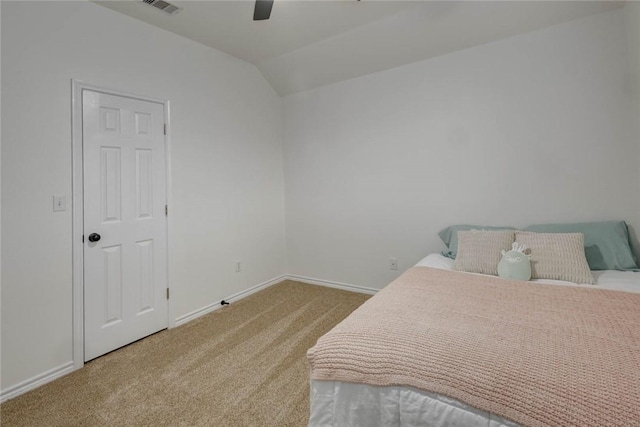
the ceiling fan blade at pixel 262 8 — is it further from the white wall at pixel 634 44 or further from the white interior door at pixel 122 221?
the white wall at pixel 634 44

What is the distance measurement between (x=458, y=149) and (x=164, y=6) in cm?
268

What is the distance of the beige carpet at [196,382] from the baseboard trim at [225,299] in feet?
0.26

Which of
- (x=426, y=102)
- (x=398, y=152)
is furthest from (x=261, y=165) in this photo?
(x=426, y=102)

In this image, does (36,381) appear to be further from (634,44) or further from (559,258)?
(634,44)

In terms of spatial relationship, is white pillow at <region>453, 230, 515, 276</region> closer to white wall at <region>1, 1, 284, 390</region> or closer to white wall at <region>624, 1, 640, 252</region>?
white wall at <region>624, 1, 640, 252</region>

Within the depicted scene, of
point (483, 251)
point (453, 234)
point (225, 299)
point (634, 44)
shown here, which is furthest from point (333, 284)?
point (634, 44)

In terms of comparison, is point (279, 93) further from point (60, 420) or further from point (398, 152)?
point (60, 420)

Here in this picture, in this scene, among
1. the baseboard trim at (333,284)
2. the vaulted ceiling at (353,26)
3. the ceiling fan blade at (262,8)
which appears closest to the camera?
the ceiling fan blade at (262,8)

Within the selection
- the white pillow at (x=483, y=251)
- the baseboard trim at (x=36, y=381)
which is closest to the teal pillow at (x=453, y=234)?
the white pillow at (x=483, y=251)

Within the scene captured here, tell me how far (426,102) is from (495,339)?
7.87 feet

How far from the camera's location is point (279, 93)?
12.5 feet

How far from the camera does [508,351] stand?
104 cm

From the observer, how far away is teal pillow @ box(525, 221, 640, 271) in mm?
2043

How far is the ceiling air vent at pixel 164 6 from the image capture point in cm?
219
